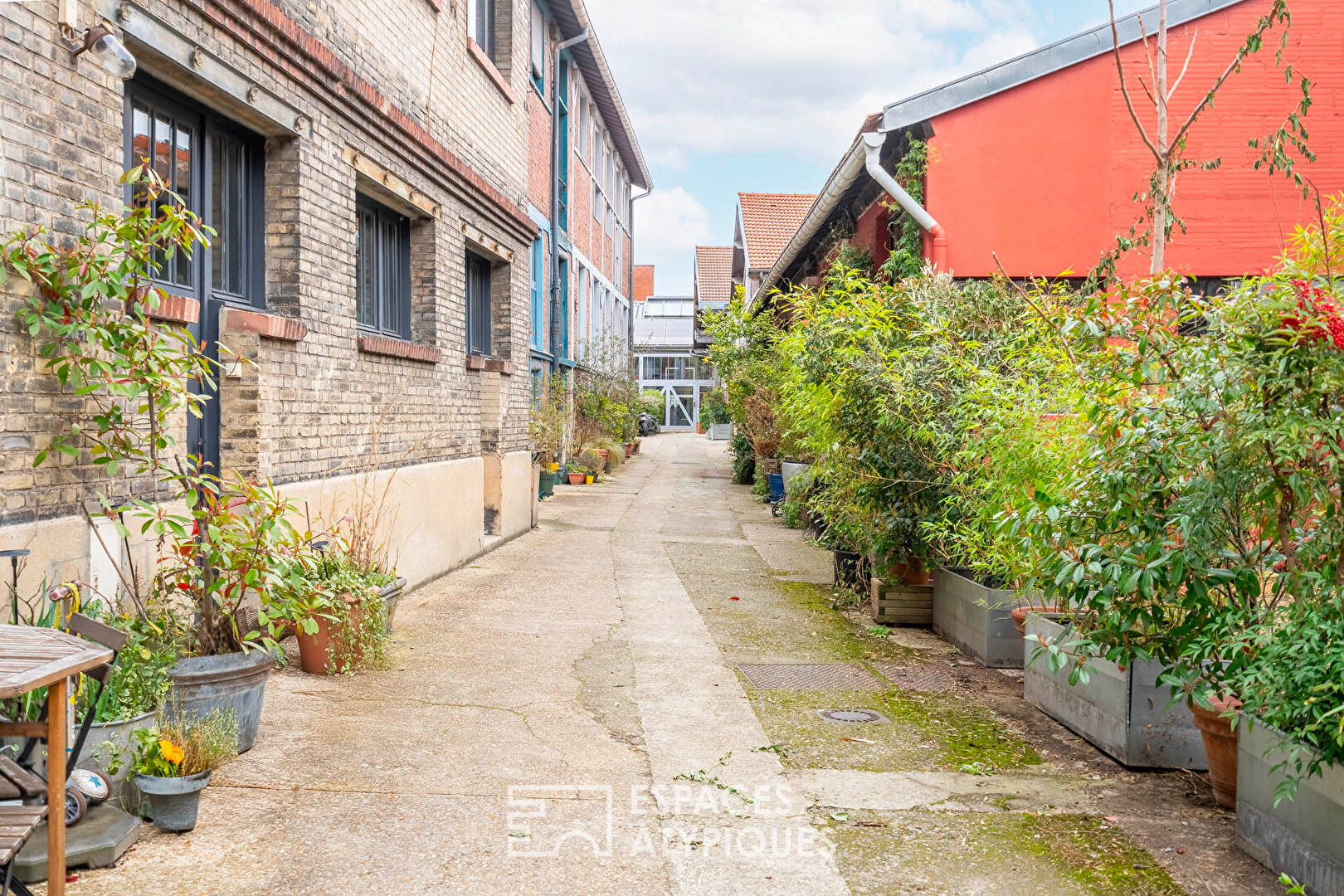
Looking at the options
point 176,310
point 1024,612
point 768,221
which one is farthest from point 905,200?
point 768,221

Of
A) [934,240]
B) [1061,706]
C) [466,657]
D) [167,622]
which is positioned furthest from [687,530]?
[167,622]

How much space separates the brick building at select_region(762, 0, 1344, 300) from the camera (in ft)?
35.7

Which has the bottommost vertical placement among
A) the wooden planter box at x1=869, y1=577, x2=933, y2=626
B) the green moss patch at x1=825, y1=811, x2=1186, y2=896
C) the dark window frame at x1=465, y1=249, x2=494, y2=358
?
the green moss patch at x1=825, y1=811, x2=1186, y2=896

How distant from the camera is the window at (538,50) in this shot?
1519cm

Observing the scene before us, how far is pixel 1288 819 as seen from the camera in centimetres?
333

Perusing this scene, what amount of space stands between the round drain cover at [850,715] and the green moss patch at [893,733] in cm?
4

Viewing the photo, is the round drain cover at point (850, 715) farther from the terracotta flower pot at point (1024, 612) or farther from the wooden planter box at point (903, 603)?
the wooden planter box at point (903, 603)

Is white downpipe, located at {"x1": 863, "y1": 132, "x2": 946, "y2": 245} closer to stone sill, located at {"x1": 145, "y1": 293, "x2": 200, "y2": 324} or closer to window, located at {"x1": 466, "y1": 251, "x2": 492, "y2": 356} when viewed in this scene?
window, located at {"x1": 466, "y1": 251, "x2": 492, "y2": 356}

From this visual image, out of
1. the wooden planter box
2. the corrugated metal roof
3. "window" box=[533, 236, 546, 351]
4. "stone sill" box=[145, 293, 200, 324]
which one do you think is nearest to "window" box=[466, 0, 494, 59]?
the corrugated metal roof

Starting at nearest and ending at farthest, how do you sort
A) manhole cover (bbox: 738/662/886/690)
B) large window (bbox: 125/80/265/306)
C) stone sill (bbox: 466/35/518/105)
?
large window (bbox: 125/80/265/306), manhole cover (bbox: 738/662/886/690), stone sill (bbox: 466/35/518/105)

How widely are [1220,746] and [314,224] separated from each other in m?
5.55

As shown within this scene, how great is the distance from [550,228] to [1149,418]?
14296 millimetres

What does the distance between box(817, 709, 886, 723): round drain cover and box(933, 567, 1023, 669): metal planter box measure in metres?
1.20

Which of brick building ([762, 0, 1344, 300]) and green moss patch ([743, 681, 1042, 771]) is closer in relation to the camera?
green moss patch ([743, 681, 1042, 771])
